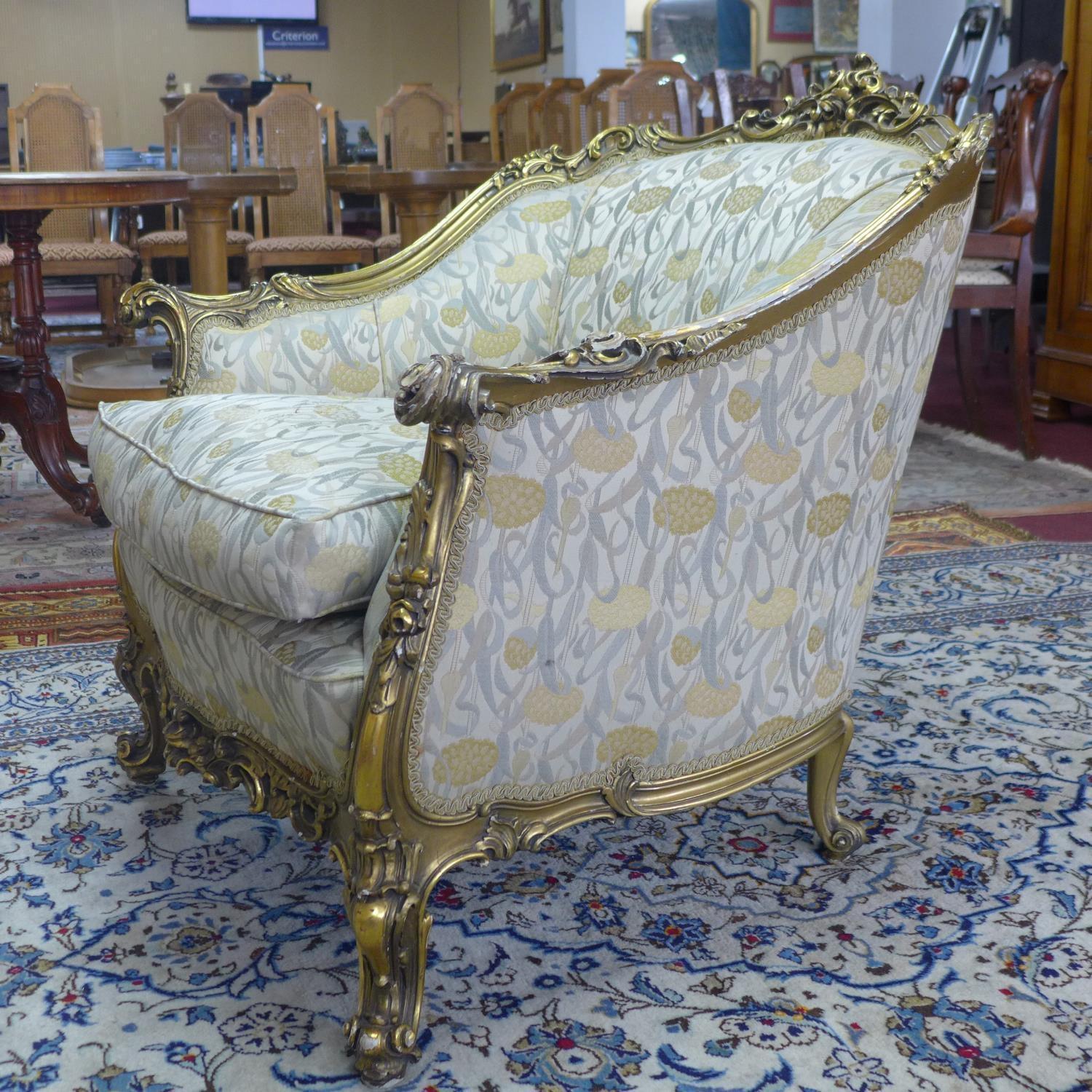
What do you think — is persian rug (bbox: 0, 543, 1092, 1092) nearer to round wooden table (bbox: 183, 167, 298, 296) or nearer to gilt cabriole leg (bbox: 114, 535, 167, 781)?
gilt cabriole leg (bbox: 114, 535, 167, 781)

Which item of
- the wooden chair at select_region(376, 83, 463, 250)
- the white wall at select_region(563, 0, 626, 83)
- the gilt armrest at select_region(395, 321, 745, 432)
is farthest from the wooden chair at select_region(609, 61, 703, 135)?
the gilt armrest at select_region(395, 321, 745, 432)

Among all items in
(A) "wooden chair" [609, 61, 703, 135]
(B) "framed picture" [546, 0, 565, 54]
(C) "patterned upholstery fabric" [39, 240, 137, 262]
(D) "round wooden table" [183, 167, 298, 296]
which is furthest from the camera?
(B) "framed picture" [546, 0, 565, 54]

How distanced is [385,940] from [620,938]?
1.07ft

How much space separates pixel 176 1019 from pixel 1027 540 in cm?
222

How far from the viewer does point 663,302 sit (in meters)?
1.65

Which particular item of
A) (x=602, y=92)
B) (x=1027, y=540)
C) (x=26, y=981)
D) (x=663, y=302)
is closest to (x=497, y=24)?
(x=602, y=92)

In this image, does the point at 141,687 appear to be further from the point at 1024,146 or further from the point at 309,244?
the point at 309,244

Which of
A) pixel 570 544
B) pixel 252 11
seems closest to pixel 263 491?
pixel 570 544

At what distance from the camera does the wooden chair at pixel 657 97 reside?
5012 millimetres

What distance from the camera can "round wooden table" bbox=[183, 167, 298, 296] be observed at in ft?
12.6

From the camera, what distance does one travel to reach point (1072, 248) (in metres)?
4.11

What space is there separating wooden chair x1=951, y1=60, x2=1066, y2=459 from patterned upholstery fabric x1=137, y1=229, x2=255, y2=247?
3565mm

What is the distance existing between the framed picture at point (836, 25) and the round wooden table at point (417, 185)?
604 cm

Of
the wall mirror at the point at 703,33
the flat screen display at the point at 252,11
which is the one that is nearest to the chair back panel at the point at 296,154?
the wall mirror at the point at 703,33
